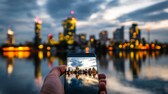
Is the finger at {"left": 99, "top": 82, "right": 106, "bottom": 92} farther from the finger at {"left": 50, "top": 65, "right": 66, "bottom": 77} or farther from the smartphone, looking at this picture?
the finger at {"left": 50, "top": 65, "right": 66, "bottom": 77}

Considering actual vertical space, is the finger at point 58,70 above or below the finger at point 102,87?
above

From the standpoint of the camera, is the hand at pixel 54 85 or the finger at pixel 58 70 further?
the finger at pixel 58 70

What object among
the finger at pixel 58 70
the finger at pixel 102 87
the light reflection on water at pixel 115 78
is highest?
the finger at pixel 58 70

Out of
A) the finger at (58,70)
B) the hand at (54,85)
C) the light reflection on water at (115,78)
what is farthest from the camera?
the light reflection on water at (115,78)

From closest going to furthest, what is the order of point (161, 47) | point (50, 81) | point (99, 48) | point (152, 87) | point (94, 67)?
point (50, 81), point (94, 67), point (152, 87), point (99, 48), point (161, 47)

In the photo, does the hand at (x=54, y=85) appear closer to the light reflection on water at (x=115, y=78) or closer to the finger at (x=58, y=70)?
the finger at (x=58, y=70)

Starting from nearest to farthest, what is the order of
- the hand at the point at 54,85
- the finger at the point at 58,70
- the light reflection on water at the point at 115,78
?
the hand at the point at 54,85 → the finger at the point at 58,70 → the light reflection on water at the point at 115,78

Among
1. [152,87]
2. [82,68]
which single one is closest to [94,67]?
[82,68]

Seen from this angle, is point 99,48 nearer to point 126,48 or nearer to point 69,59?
point 126,48

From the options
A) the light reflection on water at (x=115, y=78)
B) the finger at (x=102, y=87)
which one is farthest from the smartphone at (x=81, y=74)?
the light reflection on water at (x=115, y=78)

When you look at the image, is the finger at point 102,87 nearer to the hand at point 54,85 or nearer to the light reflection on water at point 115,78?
the hand at point 54,85
